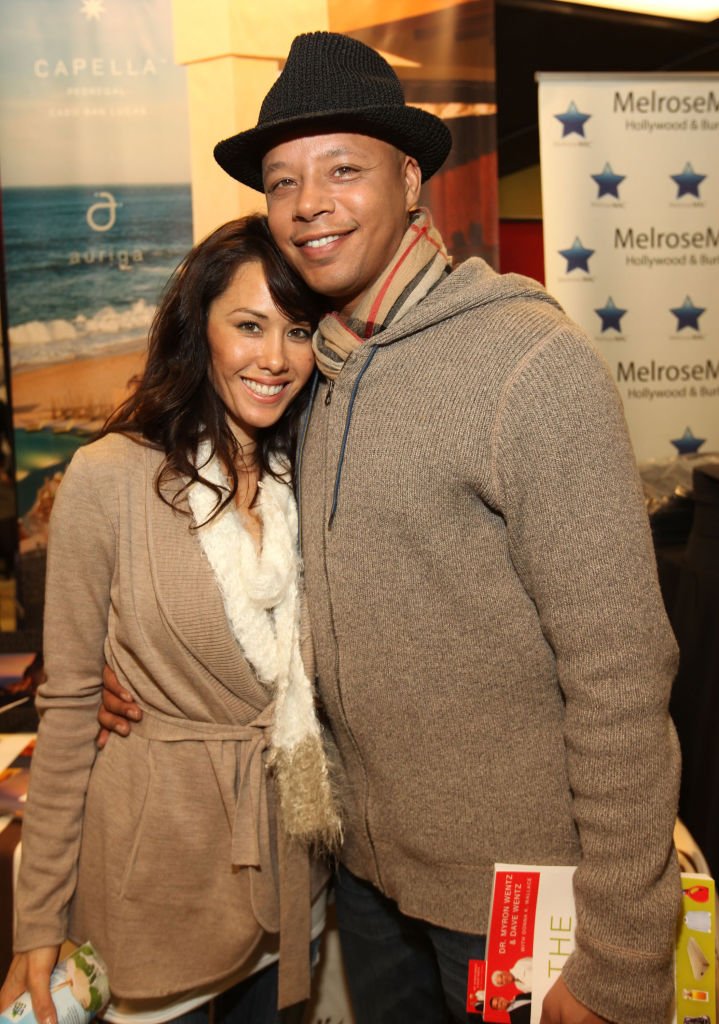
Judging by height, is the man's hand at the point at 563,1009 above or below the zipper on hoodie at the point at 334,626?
below

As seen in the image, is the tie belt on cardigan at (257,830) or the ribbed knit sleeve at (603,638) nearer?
the ribbed knit sleeve at (603,638)

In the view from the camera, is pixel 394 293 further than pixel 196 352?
No

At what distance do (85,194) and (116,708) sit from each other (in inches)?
92.9

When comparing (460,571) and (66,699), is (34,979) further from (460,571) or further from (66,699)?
(460,571)

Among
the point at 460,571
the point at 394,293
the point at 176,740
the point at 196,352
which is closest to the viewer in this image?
the point at 460,571

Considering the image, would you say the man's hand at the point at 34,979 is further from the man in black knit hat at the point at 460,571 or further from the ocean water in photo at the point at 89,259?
the ocean water in photo at the point at 89,259

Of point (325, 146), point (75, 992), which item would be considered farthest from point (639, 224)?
point (75, 992)

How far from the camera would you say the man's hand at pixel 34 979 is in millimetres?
1464

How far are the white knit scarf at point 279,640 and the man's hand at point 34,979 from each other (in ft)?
1.47

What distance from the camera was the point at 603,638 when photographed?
3.84ft

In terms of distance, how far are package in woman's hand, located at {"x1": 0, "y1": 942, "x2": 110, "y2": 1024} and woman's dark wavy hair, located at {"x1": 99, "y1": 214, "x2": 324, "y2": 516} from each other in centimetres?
77

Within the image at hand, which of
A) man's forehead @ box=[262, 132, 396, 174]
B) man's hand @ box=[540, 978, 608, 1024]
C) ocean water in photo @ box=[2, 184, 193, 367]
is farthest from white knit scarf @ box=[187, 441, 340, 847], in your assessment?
ocean water in photo @ box=[2, 184, 193, 367]

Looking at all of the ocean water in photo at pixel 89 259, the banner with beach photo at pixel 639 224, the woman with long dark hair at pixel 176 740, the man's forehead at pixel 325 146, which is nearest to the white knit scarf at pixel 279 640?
the woman with long dark hair at pixel 176 740

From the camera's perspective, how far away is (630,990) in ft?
3.90
